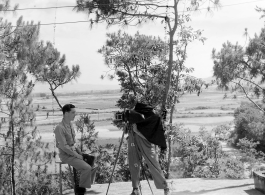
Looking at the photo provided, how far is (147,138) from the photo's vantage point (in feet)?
13.6

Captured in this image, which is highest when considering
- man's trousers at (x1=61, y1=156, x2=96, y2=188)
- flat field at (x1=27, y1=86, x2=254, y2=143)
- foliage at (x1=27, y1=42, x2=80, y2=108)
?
foliage at (x1=27, y1=42, x2=80, y2=108)

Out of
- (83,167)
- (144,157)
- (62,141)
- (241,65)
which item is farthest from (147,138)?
(241,65)

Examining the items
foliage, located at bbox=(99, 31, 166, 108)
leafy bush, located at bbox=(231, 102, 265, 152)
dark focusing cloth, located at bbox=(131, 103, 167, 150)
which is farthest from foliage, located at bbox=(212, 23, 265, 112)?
leafy bush, located at bbox=(231, 102, 265, 152)

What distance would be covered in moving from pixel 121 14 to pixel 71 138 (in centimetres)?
278

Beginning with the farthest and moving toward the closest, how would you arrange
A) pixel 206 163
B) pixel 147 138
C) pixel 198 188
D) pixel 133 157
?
pixel 206 163, pixel 198 188, pixel 133 157, pixel 147 138

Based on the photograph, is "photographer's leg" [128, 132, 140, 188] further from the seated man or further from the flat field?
the flat field

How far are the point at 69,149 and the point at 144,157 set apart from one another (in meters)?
0.86

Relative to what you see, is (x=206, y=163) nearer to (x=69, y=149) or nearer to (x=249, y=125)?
(x=69, y=149)

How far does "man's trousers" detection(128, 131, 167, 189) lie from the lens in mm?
4172

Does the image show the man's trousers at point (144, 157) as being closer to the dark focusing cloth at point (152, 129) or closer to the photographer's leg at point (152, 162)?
the photographer's leg at point (152, 162)

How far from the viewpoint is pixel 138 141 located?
4246 mm

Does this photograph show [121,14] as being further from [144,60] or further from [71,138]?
[144,60]

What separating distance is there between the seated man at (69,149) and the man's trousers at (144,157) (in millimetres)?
513

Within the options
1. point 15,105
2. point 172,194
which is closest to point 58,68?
point 15,105
